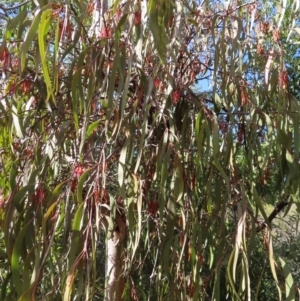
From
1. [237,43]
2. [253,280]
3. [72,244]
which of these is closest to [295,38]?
[253,280]

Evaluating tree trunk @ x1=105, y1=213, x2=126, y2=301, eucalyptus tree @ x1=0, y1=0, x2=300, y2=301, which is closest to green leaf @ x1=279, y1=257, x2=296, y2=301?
eucalyptus tree @ x1=0, y1=0, x2=300, y2=301

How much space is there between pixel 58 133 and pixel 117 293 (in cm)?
39

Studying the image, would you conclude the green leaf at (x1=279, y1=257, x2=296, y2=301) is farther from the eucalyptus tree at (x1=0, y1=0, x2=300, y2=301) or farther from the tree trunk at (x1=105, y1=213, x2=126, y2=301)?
the tree trunk at (x1=105, y1=213, x2=126, y2=301)

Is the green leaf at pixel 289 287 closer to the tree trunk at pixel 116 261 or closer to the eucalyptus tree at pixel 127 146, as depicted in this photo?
the eucalyptus tree at pixel 127 146

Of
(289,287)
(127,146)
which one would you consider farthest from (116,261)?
(289,287)

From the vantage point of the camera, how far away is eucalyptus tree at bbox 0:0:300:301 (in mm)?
1029

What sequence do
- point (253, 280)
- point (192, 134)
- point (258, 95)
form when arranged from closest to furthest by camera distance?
point (192, 134)
point (258, 95)
point (253, 280)

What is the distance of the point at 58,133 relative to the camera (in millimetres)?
1201

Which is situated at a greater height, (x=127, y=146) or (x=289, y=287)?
(x=127, y=146)

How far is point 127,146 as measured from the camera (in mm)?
1114

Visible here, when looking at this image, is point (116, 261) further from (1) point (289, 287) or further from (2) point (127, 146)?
(1) point (289, 287)

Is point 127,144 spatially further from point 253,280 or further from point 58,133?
point 253,280

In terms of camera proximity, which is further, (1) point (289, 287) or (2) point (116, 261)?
(2) point (116, 261)

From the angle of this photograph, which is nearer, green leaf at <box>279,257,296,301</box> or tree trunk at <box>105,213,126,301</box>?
green leaf at <box>279,257,296,301</box>
